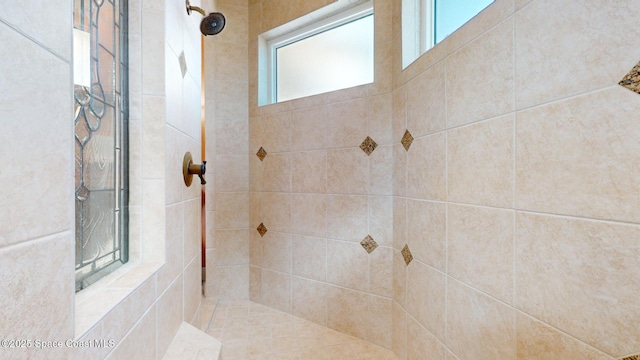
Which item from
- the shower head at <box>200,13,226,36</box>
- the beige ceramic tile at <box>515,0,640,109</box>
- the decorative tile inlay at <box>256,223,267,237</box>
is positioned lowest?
the decorative tile inlay at <box>256,223,267,237</box>

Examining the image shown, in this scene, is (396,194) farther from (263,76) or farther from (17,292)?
(17,292)

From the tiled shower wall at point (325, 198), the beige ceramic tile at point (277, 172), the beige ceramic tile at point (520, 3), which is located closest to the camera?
the beige ceramic tile at point (520, 3)

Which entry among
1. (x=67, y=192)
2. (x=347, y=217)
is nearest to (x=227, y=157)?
(x=347, y=217)

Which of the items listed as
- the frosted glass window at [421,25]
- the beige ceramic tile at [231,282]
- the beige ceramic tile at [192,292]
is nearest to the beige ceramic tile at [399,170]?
the frosted glass window at [421,25]

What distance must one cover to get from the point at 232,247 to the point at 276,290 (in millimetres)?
454

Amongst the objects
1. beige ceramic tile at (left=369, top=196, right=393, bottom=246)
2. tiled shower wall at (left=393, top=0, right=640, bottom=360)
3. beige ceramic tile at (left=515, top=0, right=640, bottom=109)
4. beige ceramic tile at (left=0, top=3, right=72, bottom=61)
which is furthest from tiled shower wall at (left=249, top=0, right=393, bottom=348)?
beige ceramic tile at (left=0, top=3, right=72, bottom=61)

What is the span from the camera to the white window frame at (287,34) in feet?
6.53

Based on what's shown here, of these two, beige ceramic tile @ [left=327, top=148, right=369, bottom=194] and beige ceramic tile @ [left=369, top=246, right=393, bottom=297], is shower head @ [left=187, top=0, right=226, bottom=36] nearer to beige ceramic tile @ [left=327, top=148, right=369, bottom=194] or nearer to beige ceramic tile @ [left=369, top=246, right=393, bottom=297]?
beige ceramic tile @ [left=327, top=148, right=369, bottom=194]

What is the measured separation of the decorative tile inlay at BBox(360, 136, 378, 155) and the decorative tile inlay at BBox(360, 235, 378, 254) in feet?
1.62

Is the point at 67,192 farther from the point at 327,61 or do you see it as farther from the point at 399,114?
the point at 327,61

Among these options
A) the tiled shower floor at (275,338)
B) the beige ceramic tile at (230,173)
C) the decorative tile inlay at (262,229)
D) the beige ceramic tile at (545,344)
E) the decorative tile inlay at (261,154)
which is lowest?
the tiled shower floor at (275,338)

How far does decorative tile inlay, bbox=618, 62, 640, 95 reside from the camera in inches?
24.0

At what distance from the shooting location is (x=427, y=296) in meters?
1.37

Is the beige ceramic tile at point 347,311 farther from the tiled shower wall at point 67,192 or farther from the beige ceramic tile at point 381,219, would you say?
the tiled shower wall at point 67,192
